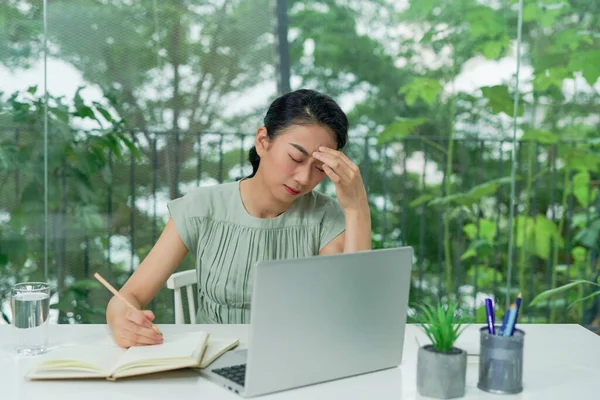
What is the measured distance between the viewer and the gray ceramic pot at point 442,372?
109 centimetres

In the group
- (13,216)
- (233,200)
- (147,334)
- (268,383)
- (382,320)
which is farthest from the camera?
(13,216)

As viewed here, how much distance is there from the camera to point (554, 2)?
2.99m

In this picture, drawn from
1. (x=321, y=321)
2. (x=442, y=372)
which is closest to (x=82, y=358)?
(x=321, y=321)

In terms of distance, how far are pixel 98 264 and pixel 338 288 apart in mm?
2056

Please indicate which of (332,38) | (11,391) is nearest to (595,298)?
(332,38)

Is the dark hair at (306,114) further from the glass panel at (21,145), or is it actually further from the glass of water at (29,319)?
the glass panel at (21,145)

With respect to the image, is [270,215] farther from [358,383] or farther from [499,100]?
[499,100]

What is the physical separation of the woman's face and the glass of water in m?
0.60

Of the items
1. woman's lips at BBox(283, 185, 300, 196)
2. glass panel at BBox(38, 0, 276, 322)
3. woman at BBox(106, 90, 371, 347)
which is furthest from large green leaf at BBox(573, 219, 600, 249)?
woman's lips at BBox(283, 185, 300, 196)

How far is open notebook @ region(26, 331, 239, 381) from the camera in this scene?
1.15 meters

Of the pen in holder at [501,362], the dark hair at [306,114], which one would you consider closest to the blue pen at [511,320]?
the pen in holder at [501,362]

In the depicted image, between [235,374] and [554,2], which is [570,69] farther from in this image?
[235,374]

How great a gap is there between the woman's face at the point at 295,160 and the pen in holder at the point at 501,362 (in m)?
0.64

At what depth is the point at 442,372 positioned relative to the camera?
109 centimetres
